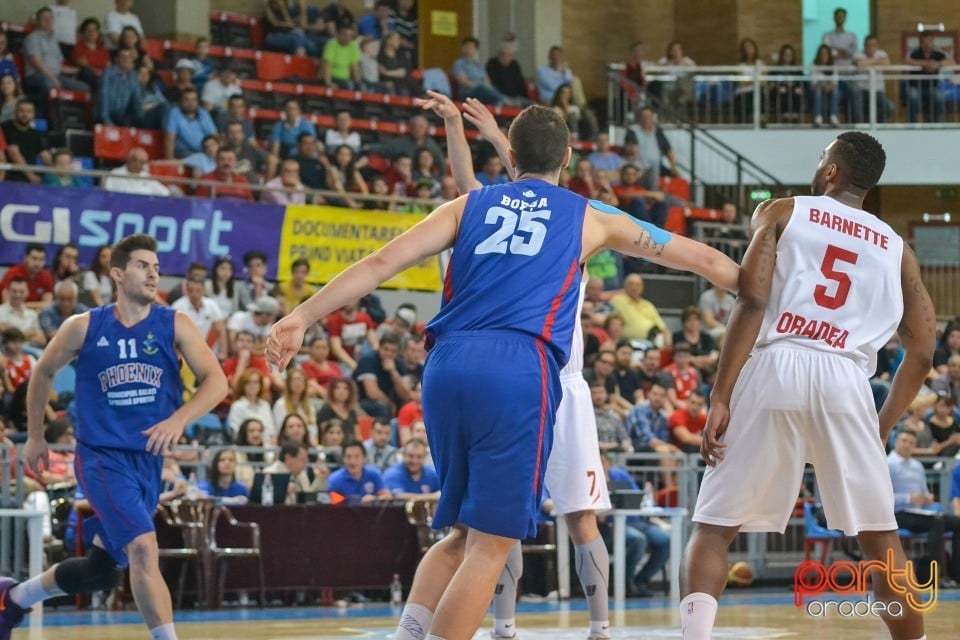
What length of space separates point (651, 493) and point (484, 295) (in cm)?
930

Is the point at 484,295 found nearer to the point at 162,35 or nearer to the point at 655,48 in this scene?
the point at 162,35

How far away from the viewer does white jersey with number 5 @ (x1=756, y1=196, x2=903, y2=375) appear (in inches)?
240

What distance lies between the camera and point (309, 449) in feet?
44.5

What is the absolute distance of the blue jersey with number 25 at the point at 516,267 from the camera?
5316 millimetres

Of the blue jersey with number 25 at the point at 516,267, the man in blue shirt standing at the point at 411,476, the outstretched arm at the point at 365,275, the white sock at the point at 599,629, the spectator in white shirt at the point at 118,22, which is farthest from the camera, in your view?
the spectator in white shirt at the point at 118,22

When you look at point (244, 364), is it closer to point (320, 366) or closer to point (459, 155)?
point (320, 366)

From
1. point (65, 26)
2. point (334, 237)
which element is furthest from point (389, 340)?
point (65, 26)

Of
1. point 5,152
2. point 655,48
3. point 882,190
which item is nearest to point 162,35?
point 5,152

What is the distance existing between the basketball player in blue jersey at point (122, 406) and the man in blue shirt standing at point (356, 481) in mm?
5646

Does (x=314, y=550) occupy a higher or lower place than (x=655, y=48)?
lower

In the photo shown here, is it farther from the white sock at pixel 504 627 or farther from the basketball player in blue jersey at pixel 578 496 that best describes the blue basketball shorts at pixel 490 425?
the white sock at pixel 504 627

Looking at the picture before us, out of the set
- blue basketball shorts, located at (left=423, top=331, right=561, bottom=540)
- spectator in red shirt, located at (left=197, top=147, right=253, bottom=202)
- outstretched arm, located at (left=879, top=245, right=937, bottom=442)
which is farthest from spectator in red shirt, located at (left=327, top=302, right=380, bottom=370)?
blue basketball shorts, located at (left=423, top=331, right=561, bottom=540)

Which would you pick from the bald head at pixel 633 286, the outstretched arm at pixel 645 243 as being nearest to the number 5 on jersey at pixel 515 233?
the outstretched arm at pixel 645 243

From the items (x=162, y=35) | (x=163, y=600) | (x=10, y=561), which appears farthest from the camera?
(x=162, y=35)
